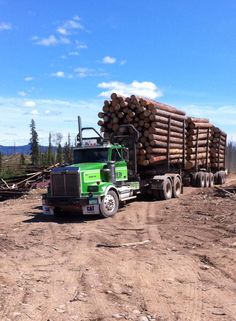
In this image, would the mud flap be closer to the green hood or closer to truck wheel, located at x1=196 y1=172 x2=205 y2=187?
the green hood

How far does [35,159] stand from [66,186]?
59805 mm

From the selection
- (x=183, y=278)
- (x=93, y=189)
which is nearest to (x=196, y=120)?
(x=93, y=189)

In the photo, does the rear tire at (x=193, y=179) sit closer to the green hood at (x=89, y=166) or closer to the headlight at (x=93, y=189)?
the green hood at (x=89, y=166)

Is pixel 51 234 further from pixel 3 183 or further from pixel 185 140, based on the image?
pixel 3 183

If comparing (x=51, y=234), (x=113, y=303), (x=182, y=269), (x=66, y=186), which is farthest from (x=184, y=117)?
(x=113, y=303)

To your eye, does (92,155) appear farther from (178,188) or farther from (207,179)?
(207,179)

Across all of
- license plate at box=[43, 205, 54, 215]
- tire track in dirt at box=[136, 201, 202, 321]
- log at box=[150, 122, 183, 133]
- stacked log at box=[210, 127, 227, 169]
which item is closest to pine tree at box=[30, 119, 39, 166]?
stacked log at box=[210, 127, 227, 169]

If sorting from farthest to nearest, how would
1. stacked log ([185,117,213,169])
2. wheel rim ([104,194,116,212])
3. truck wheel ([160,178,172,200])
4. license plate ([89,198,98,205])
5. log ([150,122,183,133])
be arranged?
stacked log ([185,117,213,169]) < truck wheel ([160,178,172,200]) < log ([150,122,183,133]) < wheel rim ([104,194,116,212]) < license plate ([89,198,98,205])

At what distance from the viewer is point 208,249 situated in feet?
32.6

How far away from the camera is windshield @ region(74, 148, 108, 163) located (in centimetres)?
1623

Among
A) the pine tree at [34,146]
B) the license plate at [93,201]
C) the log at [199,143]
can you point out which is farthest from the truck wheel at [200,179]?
the pine tree at [34,146]

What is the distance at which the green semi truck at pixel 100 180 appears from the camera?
48.2ft

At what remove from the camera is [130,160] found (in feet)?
61.9

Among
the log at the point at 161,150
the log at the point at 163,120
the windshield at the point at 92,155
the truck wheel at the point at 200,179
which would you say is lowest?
the truck wheel at the point at 200,179
